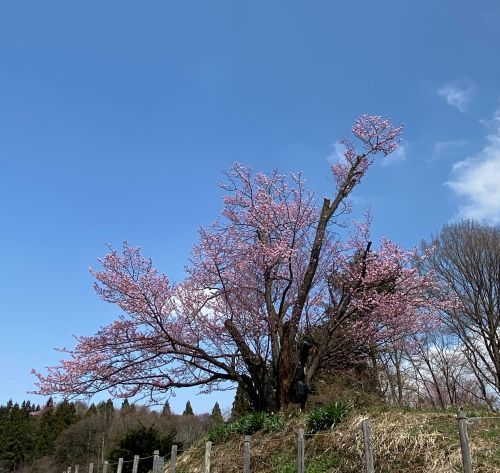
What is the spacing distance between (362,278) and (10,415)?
81.3 metres

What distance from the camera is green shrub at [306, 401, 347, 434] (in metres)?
9.29

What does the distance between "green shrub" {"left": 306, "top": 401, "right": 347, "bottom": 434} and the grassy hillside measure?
0.45 feet

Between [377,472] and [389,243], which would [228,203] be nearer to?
[389,243]

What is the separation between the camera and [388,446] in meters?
7.83

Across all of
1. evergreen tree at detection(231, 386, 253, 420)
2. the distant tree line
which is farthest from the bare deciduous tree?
the distant tree line

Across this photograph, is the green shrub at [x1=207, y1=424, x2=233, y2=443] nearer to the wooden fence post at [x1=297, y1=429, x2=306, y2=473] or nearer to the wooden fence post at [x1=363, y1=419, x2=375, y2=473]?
the wooden fence post at [x1=297, y1=429, x2=306, y2=473]

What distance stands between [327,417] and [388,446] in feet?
5.68

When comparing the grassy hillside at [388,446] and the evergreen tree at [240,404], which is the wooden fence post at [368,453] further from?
the evergreen tree at [240,404]

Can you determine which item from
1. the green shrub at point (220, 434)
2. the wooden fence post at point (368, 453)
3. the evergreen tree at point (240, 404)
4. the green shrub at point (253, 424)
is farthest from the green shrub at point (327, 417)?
the evergreen tree at point (240, 404)

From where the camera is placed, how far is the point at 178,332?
1334 cm

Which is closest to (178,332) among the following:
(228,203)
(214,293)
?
(214,293)

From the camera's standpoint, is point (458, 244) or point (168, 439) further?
point (458, 244)

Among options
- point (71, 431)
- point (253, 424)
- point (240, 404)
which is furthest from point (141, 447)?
point (71, 431)

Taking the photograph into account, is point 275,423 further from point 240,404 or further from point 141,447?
point 141,447
